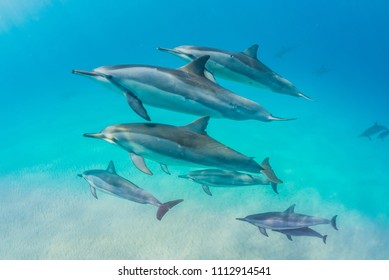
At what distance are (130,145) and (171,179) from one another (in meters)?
6.89

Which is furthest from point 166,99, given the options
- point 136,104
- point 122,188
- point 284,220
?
point 284,220

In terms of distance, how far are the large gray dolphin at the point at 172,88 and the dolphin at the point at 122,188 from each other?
1.96 meters

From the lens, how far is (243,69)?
505cm

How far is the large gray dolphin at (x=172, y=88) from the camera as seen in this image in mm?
4090

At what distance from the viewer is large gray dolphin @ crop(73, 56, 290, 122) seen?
4.09 meters

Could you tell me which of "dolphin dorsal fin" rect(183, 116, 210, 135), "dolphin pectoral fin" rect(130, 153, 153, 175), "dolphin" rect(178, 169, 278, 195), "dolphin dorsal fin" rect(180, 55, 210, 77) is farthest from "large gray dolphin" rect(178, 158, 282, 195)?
"dolphin dorsal fin" rect(180, 55, 210, 77)

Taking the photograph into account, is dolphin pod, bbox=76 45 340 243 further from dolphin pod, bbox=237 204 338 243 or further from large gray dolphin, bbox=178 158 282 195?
dolphin pod, bbox=237 204 338 243

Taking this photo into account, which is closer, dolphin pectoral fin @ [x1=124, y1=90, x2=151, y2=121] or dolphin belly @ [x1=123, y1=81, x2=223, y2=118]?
dolphin pectoral fin @ [x1=124, y1=90, x2=151, y2=121]

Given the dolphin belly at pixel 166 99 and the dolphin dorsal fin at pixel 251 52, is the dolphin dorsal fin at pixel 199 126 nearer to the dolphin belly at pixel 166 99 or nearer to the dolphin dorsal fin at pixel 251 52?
the dolphin belly at pixel 166 99

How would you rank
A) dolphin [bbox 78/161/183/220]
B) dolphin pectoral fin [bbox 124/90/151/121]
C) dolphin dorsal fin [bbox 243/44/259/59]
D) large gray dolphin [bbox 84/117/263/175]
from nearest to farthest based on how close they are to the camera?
dolphin pectoral fin [bbox 124/90/151/121] → large gray dolphin [bbox 84/117/263/175] → dolphin dorsal fin [bbox 243/44/259/59] → dolphin [bbox 78/161/183/220]

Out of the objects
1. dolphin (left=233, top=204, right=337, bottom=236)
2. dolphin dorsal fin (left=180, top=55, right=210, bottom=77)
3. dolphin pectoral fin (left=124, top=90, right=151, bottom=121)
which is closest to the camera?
dolphin pectoral fin (left=124, top=90, right=151, bottom=121)

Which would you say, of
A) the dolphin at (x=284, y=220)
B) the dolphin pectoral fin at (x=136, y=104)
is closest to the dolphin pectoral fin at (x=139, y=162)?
the dolphin pectoral fin at (x=136, y=104)

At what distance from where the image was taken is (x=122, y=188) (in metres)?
6.01

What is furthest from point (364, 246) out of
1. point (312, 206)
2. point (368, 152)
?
point (368, 152)
